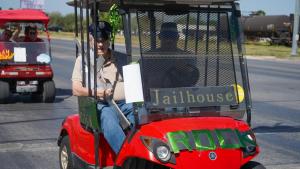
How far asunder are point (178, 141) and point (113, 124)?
2.57ft

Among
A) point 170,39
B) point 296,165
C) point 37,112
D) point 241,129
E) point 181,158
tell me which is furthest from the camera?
point 37,112

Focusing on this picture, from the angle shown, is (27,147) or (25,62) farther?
(25,62)

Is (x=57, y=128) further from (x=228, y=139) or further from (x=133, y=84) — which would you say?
(x=228, y=139)

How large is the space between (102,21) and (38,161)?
7.91 ft

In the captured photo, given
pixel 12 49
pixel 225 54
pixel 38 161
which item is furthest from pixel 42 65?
pixel 225 54

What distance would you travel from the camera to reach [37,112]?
11586mm

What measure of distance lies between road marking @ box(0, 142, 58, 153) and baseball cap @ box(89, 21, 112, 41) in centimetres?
291

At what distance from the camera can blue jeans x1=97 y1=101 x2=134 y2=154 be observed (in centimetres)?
489

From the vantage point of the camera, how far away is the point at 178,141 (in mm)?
4367

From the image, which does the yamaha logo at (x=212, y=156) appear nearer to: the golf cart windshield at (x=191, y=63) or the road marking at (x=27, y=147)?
the golf cart windshield at (x=191, y=63)

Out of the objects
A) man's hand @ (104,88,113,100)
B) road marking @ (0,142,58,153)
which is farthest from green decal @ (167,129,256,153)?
road marking @ (0,142,58,153)

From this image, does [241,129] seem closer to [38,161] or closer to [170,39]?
[170,39]

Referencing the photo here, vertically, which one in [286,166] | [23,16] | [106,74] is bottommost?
[286,166]

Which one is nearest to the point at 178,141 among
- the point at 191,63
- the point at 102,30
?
the point at 191,63
